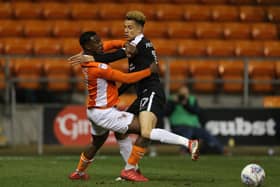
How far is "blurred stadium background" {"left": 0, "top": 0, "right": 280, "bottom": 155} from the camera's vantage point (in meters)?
18.2

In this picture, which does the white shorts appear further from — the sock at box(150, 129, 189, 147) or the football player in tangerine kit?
the sock at box(150, 129, 189, 147)

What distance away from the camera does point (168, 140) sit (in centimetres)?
995

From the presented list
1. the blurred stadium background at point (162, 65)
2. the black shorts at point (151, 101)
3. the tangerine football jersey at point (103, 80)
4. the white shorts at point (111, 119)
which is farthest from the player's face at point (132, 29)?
the blurred stadium background at point (162, 65)

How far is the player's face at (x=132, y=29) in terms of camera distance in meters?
10.3

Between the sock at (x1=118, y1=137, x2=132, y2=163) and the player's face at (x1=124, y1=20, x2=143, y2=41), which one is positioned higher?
the player's face at (x1=124, y1=20, x2=143, y2=41)

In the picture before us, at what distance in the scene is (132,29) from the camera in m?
10.3

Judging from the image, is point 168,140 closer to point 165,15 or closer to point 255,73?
point 255,73

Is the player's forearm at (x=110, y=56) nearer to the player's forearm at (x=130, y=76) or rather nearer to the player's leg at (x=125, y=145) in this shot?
the player's forearm at (x=130, y=76)

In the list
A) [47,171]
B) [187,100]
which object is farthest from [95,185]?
[187,100]

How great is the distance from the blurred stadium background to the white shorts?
7.62m

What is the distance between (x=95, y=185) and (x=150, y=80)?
1607 millimetres

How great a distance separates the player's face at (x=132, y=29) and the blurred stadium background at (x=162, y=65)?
7564mm

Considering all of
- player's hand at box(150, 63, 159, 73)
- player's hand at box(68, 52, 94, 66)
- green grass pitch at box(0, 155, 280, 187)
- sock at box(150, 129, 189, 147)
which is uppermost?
player's hand at box(68, 52, 94, 66)

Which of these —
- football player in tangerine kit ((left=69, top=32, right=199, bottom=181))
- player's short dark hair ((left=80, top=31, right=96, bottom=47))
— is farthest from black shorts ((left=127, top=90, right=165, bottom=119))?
player's short dark hair ((left=80, top=31, right=96, bottom=47))
